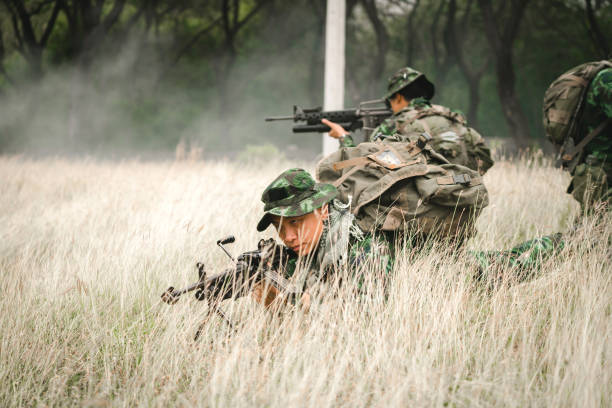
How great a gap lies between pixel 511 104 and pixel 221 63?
1439 cm

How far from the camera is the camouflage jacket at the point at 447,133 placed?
349 centimetres

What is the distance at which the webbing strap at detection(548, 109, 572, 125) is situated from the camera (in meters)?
3.34

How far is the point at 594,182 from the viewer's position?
3297 millimetres

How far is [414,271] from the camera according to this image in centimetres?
250

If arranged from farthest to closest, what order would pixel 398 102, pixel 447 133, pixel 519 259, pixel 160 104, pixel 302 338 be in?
1. pixel 160 104
2. pixel 398 102
3. pixel 447 133
4. pixel 519 259
5. pixel 302 338

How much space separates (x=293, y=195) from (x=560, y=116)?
96.3 inches

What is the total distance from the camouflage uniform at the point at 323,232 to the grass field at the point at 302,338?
0.60 feet

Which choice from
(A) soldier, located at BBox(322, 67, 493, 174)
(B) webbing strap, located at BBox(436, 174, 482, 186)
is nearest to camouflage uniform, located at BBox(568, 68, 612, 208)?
(A) soldier, located at BBox(322, 67, 493, 174)

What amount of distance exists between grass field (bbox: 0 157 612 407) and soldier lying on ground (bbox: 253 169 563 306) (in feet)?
0.55

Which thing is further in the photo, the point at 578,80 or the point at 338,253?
the point at 578,80

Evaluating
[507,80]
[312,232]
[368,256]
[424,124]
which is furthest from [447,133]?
[507,80]

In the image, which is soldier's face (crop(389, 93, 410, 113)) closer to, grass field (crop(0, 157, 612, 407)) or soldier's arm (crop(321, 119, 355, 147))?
soldier's arm (crop(321, 119, 355, 147))

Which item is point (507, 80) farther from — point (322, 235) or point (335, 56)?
point (322, 235)

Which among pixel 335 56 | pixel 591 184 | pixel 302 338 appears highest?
pixel 335 56
